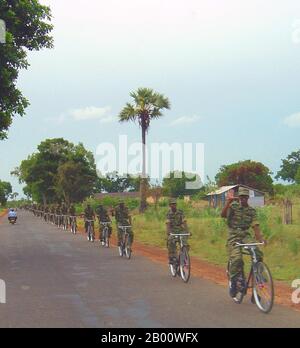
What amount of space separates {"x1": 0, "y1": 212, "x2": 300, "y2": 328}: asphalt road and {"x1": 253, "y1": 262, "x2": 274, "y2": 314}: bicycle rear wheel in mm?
161

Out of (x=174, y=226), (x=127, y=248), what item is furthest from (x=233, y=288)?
(x=127, y=248)

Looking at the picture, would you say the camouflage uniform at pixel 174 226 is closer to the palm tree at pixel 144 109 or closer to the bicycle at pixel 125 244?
the bicycle at pixel 125 244

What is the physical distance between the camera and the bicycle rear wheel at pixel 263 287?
8.64 m

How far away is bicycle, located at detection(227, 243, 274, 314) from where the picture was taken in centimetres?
866

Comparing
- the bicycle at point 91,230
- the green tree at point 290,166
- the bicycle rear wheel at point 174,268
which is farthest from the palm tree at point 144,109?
the green tree at point 290,166

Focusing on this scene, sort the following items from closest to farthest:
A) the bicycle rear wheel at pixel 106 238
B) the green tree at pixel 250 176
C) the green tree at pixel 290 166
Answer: the bicycle rear wheel at pixel 106 238
the green tree at pixel 250 176
the green tree at pixel 290 166

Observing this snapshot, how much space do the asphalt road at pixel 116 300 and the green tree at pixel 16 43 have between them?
14.5ft

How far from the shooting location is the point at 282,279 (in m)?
13.5

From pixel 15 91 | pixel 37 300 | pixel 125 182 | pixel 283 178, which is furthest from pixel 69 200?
pixel 125 182

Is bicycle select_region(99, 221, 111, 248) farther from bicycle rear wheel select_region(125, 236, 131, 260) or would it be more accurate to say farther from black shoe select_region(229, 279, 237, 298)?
black shoe select_region(229, 279, 237, 298)

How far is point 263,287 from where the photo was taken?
8.90 meters
